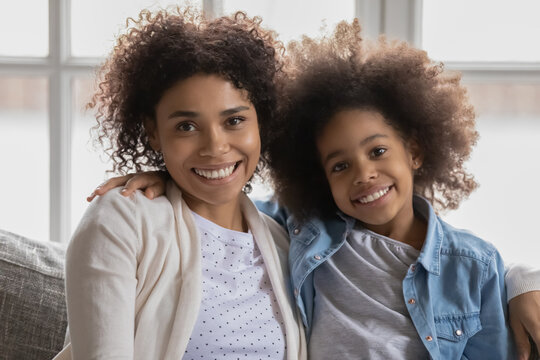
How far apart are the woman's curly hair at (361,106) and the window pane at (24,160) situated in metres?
0.94

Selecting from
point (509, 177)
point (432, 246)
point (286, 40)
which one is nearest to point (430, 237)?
point (432, 246)

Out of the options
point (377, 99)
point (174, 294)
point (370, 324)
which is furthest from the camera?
point (377, 99)

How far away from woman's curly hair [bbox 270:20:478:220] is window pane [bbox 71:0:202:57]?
2.40 feet

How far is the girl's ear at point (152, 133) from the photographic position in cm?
166

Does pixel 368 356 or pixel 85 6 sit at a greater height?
pixel 85 6

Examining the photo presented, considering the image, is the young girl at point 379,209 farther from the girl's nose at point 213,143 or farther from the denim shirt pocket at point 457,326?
the girl's nose at point 213,143

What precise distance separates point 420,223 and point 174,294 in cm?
68

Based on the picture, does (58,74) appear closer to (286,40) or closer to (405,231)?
(286,40)

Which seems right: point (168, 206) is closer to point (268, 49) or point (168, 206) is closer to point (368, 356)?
point (268, 49)

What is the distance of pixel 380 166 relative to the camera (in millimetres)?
1694

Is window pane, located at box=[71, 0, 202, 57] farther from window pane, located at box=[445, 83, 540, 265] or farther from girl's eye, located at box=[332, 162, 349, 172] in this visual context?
window pane, located at box=[445, 83, 540, 265]

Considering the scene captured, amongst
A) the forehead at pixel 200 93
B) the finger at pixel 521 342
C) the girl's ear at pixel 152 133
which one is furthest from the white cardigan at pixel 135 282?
the finger at pixel 521 342

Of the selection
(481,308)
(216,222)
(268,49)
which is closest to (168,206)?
(216,222)

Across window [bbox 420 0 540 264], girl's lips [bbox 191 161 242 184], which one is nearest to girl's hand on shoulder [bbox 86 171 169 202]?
girl's lips [bbox 191 161 242 184]
